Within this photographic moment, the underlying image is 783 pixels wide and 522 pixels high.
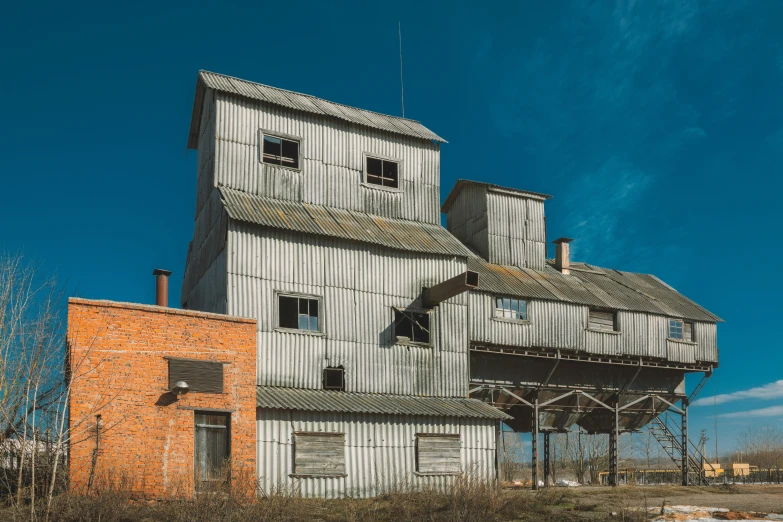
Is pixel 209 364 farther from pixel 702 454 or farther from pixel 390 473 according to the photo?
pixel 702 454

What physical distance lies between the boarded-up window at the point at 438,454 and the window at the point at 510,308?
7228 mm

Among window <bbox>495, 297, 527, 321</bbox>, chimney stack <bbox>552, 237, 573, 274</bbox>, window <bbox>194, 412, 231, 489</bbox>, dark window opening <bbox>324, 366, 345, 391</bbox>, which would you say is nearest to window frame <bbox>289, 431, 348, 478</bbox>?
dark window opening <bbox>324, 366, 345, 391</bbox>

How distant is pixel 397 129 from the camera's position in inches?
1216

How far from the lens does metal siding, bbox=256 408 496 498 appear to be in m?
23.2

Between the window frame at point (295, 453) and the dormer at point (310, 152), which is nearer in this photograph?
the window frame at point (295, 453)

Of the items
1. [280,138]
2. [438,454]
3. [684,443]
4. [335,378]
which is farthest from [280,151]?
[684,443]

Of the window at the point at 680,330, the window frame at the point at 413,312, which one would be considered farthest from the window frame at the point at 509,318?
the window at the point at 680,330

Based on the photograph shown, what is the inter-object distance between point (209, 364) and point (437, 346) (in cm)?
893

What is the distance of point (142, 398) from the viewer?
20.8 m

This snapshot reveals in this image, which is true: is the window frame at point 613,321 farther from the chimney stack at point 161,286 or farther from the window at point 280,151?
the chimney stack at point 161,286

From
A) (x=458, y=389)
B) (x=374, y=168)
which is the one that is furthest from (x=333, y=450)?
(x=374, y=168)

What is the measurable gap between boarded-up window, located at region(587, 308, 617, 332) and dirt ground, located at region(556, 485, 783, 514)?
6.76 m

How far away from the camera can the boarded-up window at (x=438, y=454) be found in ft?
84.5

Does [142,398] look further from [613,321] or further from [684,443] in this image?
[684,443]
